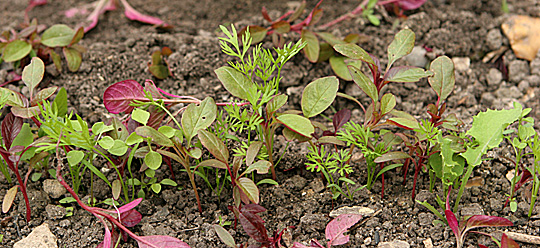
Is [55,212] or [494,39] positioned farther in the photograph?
[494,39]

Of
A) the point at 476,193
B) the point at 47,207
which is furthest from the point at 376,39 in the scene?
the point at 47,207

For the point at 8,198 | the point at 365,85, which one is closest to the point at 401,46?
the point at 365,85

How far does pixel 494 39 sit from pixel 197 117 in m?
1.64

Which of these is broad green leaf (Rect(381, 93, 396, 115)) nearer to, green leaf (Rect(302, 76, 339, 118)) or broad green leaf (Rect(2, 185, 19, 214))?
green leaf (Rect(302, 76, 339, 118))

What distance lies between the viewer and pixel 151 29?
2467mm

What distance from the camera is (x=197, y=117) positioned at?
65.1 inches

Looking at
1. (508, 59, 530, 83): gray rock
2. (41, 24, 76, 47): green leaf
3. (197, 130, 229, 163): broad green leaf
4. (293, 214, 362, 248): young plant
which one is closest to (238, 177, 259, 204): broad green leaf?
(197, 130, 229, 163): broad green leaf

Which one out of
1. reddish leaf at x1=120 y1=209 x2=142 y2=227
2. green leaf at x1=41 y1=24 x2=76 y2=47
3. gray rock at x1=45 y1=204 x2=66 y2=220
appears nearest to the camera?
reddish leaf at x1=120 y1=209 x2=142 y2=227

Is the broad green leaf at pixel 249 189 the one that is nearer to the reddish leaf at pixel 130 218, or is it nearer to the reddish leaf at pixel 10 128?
the reddish leaf at pixel 130 218

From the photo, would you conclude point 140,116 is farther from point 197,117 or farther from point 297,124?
point 297,124

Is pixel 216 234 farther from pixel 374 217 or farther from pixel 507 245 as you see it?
pixel 507 245

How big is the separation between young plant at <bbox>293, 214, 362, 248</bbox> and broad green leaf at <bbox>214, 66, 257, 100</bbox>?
1.72 feet

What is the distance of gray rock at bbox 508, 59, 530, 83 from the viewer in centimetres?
233

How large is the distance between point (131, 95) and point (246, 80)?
422 millimetres
